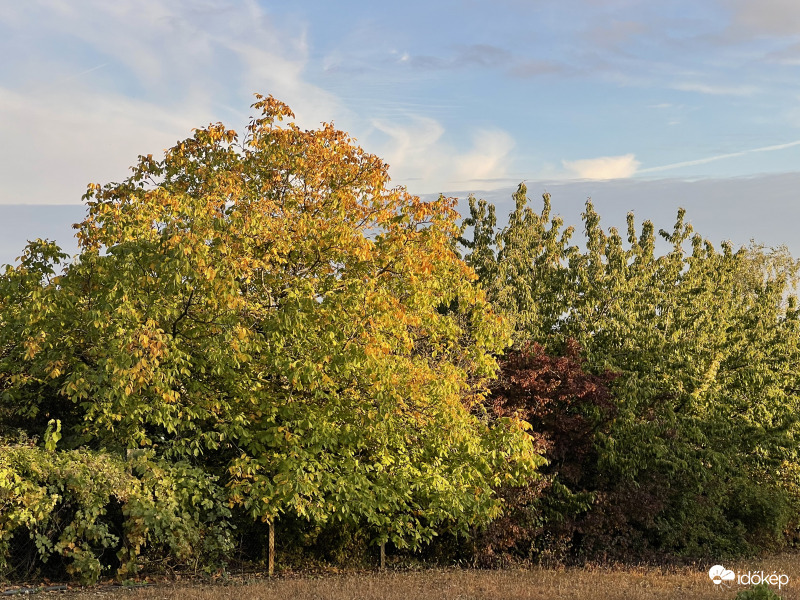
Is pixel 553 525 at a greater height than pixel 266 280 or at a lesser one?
lesser

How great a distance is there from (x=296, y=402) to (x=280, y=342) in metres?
1.40

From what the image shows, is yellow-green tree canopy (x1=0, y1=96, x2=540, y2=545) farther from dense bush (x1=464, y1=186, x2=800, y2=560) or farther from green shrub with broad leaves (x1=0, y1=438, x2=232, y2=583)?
dense bush (x1=464, y1=186, x2=800, y2=560)

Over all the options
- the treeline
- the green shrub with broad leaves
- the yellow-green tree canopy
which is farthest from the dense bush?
the green shrub with broad leaves

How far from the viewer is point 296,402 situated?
15.0 metres

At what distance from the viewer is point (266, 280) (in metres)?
15.6

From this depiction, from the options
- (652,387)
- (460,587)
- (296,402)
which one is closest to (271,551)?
(296,402)

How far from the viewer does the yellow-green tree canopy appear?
539 inches

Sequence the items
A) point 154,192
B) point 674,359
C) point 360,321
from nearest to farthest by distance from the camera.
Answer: point 360,321
point 154,192
point 674,359

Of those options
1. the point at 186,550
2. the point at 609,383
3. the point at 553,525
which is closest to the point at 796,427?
the point at 609,383

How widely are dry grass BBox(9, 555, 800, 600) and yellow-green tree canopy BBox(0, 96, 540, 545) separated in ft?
3.69

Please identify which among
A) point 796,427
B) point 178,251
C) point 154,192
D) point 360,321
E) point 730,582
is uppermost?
point 154,192

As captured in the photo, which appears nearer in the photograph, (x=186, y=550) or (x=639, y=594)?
(x=639, y=594)

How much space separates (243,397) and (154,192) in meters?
4.05

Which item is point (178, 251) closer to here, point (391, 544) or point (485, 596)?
point (485, 596)
